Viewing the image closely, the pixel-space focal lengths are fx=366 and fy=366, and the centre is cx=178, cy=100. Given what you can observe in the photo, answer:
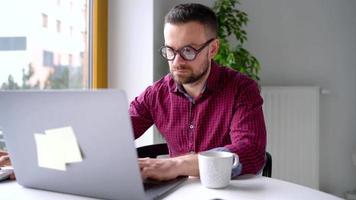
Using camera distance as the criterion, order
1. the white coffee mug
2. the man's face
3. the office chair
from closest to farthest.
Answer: the white coffee mug, the man's face, the office chair

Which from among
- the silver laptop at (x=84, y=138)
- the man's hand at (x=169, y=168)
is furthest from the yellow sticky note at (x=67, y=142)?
the man's hand at (x=169, y=168)

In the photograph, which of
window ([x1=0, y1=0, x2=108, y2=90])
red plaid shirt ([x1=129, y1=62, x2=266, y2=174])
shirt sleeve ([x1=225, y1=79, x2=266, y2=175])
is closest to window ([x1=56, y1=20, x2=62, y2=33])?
window ([x1=0, y1=0, x2=108, y2=90])

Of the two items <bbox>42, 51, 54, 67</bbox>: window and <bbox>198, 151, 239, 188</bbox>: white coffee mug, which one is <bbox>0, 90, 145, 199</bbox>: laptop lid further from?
<bbox>42, 51, 54, 67</bbox>: window

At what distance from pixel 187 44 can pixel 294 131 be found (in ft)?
5.67

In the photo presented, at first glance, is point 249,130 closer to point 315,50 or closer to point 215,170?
point 215,170

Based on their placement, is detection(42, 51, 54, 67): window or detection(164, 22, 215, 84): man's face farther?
detection(42, 51, 54, 67): window

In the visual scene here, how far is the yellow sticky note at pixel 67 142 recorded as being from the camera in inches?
29.2

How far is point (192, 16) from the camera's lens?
1.23m

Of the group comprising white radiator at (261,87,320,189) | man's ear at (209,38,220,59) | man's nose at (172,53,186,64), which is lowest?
white radiator at (261,87,320,189)

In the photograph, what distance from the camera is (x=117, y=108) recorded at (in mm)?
676

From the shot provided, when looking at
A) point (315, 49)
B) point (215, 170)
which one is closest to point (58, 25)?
point (215, 170)

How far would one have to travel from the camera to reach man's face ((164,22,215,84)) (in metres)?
1.19

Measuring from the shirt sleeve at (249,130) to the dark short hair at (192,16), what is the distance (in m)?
0.25

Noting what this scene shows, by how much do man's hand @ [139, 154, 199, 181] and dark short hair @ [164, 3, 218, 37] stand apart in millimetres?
503
